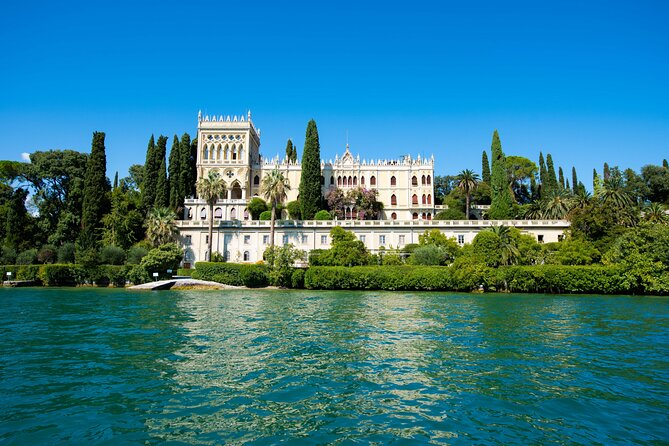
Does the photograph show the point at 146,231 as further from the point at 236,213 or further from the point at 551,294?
the point at 551,294

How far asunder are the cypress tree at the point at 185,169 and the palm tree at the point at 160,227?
11724 mm

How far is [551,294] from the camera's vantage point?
39.1 m

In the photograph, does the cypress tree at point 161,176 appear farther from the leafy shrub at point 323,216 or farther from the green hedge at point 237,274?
the leafy shrub at point 323,216

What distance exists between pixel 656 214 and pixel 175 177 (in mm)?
55362

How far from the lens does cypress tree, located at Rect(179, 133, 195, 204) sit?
63.7 m

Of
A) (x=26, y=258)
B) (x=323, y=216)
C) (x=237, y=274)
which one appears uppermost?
(x=323, y=216)

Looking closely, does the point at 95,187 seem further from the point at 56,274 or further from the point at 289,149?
the point at 289,149

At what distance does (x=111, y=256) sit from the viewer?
156ft

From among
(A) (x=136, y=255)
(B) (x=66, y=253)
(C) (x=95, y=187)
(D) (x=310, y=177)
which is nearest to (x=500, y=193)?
(D) (x=310, y=177)

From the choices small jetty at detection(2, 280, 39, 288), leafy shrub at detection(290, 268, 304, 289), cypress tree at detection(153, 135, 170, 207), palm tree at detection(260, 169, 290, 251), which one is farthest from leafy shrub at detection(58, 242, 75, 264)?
leafy shrub at detection(290, 268, 304, 289)

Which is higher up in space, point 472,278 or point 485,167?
point 485,167

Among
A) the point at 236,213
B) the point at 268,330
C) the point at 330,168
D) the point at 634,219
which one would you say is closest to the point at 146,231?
the point at 236,213

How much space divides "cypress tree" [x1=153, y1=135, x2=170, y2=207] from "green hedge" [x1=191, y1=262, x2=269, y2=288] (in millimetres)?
16887

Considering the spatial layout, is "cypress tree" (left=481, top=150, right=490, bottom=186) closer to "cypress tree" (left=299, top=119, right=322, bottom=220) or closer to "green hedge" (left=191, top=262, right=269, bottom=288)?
"cypress tree" (left=299, top=119, right=322, bottom=220)
